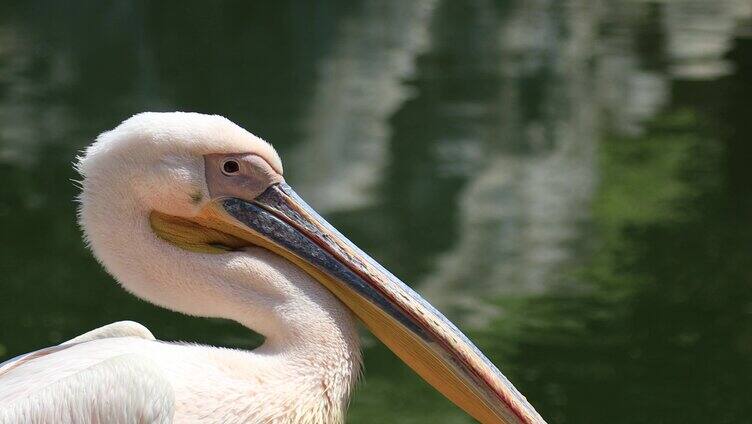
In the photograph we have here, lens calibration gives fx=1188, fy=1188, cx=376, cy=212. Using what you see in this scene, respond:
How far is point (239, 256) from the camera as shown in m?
3.15

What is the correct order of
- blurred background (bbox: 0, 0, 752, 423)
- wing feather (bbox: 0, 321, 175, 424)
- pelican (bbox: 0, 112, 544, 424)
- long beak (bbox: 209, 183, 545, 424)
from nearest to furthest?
wing feather (bbox: 0, 321, 175, 424) → pelican (bbox: 0, 112, 544, 424) → long beak (bbox: 209, 183, 545, 424) → blurred background (bbox: 0, 0, 752, 423)

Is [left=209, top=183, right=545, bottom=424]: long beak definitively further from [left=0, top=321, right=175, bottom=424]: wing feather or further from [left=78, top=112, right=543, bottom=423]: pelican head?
[left=0, top=321, right=175, bottom=424]: wing feather

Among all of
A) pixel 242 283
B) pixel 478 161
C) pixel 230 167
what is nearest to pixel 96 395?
pixel 242 283

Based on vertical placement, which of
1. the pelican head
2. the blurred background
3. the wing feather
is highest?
the pelican head

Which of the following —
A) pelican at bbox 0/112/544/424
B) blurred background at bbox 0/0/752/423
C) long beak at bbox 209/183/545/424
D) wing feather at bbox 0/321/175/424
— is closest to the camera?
wing feather at bbox 0/321/175/424

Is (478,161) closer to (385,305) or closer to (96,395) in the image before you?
(385,305)

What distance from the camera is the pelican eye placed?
316 centimetres

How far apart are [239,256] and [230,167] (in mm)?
239

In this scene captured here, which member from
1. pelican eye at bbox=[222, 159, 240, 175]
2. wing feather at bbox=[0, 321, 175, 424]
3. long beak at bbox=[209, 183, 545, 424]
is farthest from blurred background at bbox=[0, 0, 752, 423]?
wing feather at bbox=[0, 321, 175, 424]

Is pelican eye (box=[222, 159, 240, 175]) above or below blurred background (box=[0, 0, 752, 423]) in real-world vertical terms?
above

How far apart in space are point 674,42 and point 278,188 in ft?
53.6

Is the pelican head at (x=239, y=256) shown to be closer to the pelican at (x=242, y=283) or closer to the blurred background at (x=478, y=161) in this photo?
the pelican at (x=242, y=283)

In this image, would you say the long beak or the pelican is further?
the long beak

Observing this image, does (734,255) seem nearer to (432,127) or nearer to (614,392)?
(614,392)
